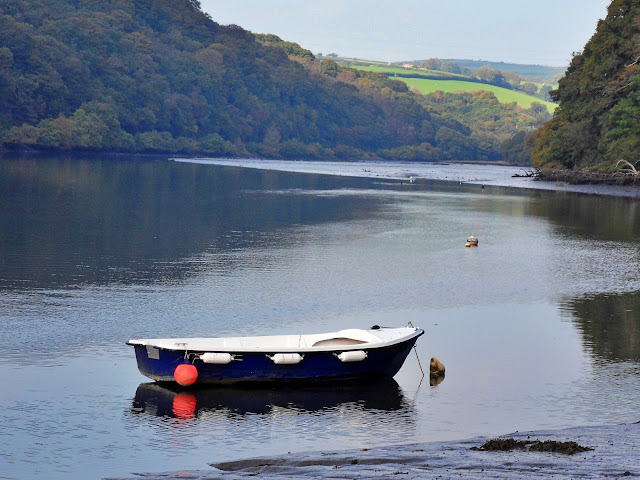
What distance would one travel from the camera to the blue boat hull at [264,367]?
61.3 feet

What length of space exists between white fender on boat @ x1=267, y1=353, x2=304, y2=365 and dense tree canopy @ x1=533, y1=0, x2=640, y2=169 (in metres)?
69.2

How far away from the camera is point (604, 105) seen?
296ft

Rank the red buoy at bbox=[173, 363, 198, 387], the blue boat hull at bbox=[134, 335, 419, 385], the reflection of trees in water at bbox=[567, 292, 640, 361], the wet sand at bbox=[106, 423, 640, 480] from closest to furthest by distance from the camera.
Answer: the wet sand at bbox=[106, 423, 640, 480] → the red buoy at bbox=[173, 363, 198, 387] → the blue boat hull at bbox=[134, 335, 419, 385] → the reflection of trees in water at bbox=[567, 292, 640, 361]

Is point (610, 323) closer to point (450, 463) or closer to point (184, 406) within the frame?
point (184, 406)

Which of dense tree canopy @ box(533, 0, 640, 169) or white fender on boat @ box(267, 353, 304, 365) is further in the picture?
dense tree canopy @ box(533, 0, 640, 169)

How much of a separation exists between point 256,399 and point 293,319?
7.35 metres

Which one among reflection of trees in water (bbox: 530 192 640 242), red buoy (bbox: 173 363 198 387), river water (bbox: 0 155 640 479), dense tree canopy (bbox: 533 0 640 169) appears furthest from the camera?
dense tree canopy (bbox: 533 0 640 169)

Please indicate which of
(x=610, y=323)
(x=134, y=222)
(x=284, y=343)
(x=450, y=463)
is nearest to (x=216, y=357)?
(x=284, y=343)

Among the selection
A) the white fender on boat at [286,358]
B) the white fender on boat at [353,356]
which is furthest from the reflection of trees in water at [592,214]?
the white fender on boat at [286,358]

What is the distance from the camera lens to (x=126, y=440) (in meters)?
16.1

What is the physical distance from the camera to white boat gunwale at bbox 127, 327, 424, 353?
1858cm

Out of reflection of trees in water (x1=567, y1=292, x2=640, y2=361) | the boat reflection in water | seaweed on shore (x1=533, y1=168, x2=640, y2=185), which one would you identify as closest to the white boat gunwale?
the boat reflection in water

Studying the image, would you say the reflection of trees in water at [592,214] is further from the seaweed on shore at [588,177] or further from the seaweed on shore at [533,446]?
the seaweed on shore at [533,446]

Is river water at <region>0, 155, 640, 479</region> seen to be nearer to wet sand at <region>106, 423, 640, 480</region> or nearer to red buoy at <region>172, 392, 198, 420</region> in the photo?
red buoy at <region>172, 392, 198, 420</region>
